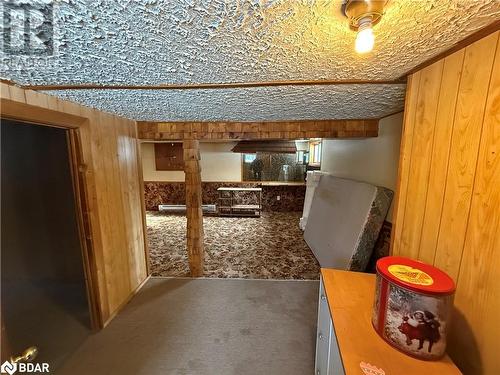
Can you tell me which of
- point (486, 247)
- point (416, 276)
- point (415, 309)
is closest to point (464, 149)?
point (486, 247)

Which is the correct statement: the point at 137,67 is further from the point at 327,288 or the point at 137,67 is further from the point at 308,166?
the point at 308,166

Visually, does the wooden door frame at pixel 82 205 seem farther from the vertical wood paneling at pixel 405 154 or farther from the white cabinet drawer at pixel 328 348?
the vertical wood paneling at pixel 405 154

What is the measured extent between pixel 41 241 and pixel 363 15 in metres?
2.89

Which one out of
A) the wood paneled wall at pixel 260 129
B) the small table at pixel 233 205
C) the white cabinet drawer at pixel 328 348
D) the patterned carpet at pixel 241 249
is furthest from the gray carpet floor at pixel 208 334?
the small table at pixel 233 205

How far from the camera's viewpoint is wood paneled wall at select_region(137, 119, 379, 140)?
235 centimetres

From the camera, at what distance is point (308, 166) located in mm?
6098

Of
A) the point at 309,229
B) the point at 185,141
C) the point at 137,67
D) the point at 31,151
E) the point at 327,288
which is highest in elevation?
the point at 137,67

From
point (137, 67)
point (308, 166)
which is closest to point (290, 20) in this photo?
point (137, 67)

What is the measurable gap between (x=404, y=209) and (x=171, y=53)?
A: 4.68ft

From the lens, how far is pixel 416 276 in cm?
81

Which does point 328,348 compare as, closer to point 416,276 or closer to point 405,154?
point 416,276

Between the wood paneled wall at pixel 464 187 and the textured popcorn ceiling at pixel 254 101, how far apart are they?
47 cm

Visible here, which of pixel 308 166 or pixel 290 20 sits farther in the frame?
pixel 308 166

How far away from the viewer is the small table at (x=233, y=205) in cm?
564
